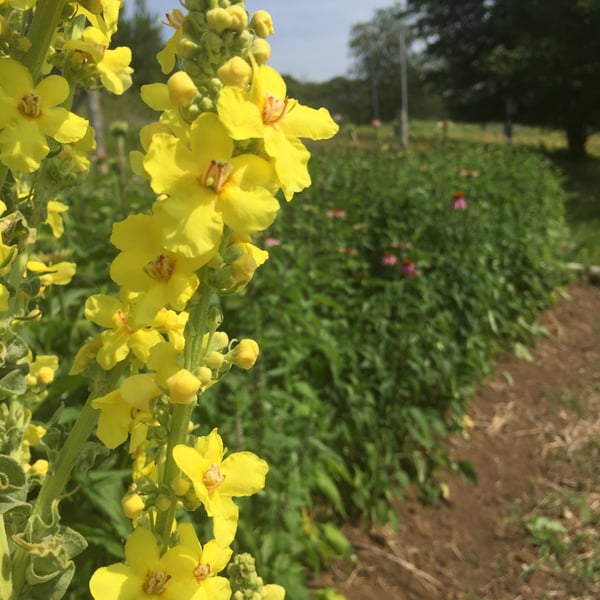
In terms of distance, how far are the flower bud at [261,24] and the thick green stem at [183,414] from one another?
334mm

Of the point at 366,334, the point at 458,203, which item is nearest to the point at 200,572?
the point at 366,334

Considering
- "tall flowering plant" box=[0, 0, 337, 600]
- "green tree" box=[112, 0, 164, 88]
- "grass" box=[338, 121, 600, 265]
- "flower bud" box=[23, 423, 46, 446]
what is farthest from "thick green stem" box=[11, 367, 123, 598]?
"green tree" box=[112, 0, 164, 88]

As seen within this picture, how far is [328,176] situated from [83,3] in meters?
4.88

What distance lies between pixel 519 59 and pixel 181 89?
67.2 feet

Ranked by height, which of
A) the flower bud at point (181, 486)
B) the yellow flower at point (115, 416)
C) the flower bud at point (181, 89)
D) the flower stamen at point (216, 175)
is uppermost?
the flower bud at point (181, 89)

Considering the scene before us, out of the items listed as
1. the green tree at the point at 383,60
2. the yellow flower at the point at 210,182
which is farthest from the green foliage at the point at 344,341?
the green tree at the point at 383,60

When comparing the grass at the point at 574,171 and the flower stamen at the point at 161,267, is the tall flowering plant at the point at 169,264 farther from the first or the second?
the grass at the point at 574,171

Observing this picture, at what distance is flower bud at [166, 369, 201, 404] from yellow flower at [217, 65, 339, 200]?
0.24 meters

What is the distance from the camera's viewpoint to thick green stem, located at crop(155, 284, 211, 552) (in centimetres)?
84

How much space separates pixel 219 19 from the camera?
30.4 inches

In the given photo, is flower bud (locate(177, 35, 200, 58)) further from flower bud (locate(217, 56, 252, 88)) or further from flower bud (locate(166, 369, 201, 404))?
flower bud (locate(166, 369, 201, 404))

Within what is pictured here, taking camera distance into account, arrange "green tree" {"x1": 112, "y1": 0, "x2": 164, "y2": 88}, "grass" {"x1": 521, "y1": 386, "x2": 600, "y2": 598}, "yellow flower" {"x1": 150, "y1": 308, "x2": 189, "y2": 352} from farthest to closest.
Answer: "green tree" {"x1": 112, "y1": 0, "x2": 164, "y2": 88} < "grass" {"x1": 521, "y1": 386, "x2": 600, "y2": 598} < "yellow flower" {"x1": 150, "y1": 308, "x2": 189, "y2": 352}

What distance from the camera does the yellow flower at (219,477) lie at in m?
→ 0.81

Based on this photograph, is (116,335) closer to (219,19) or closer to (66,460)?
(66,460)
